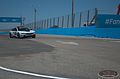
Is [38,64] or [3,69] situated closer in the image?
[3,69]

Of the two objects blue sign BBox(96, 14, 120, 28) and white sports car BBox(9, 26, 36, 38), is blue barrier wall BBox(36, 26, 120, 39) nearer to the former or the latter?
blue sign BBox(96, 14, 120, 28)

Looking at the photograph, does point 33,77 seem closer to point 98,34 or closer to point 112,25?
point 98,34

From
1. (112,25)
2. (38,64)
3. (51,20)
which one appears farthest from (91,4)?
(38,64)

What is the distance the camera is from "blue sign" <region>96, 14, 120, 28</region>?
36.3m

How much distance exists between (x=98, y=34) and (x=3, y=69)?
26.1m

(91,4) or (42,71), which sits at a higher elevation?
(91,4)

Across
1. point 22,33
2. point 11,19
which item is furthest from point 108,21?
point 11,19

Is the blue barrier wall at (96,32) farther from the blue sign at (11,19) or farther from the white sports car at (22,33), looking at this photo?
the blue sign at (11,19)

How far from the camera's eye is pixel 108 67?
9.66 m

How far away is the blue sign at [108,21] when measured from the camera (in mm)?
36266

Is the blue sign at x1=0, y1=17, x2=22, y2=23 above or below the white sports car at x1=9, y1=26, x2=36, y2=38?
above

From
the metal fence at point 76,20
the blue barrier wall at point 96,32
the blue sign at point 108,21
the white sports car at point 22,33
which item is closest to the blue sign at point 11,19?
the metal fence at point 76,20

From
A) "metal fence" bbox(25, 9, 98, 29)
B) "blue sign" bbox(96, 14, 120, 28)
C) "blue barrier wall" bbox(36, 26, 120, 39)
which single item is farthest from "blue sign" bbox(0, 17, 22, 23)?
"blue sign" bbox(96, 14, 120, 28)

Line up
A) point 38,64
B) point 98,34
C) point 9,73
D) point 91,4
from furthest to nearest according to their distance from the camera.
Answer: point 91,4 → point 98,34 → point 38,64 → point 9,73
